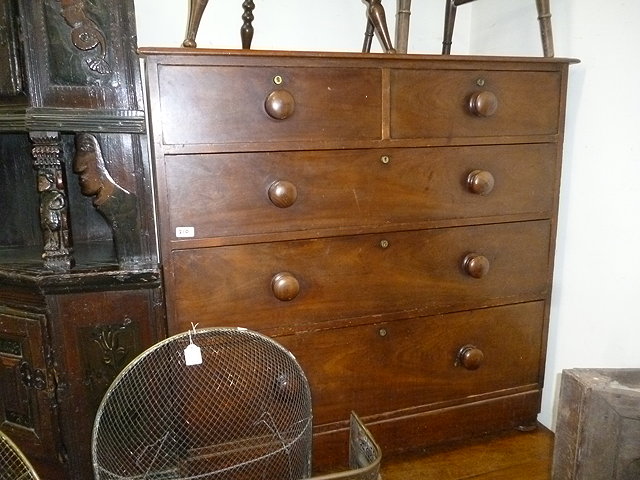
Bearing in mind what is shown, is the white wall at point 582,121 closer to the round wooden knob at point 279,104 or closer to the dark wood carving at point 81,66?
the dark wood carving at point 81,66

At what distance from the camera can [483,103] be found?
1392mm

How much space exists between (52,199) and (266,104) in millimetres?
583

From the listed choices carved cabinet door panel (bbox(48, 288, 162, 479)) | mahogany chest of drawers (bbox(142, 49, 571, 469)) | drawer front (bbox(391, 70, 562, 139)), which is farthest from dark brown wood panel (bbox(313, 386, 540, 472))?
A: drawer front (bbox(391, 70, 562, 139))

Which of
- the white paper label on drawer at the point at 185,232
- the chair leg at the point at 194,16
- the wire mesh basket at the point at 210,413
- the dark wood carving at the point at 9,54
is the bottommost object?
the wire mesh basket at the point at 210,413

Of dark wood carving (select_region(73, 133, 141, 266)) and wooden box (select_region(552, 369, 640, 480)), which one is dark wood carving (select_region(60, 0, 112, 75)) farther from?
wooden box (select_region(552, 369, 640, 480))

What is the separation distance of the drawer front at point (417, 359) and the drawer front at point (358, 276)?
6 centimetres

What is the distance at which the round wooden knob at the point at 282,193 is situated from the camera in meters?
1.27

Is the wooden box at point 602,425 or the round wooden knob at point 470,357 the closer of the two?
the wooden box at point 602,425

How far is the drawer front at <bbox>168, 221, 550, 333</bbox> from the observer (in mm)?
1300

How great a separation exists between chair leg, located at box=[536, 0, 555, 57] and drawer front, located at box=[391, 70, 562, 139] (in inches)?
2.9

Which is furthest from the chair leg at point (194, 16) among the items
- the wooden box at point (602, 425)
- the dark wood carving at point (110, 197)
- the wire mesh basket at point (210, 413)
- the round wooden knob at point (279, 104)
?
Result: the wooden box at point (602, 425)

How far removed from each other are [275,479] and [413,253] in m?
0.74

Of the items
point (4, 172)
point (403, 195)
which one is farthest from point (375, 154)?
point (4, 172)

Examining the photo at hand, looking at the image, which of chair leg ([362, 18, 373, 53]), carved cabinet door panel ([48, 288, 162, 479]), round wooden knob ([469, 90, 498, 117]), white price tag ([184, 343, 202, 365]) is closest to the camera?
white price tag ([184, 343, 202, 365])
